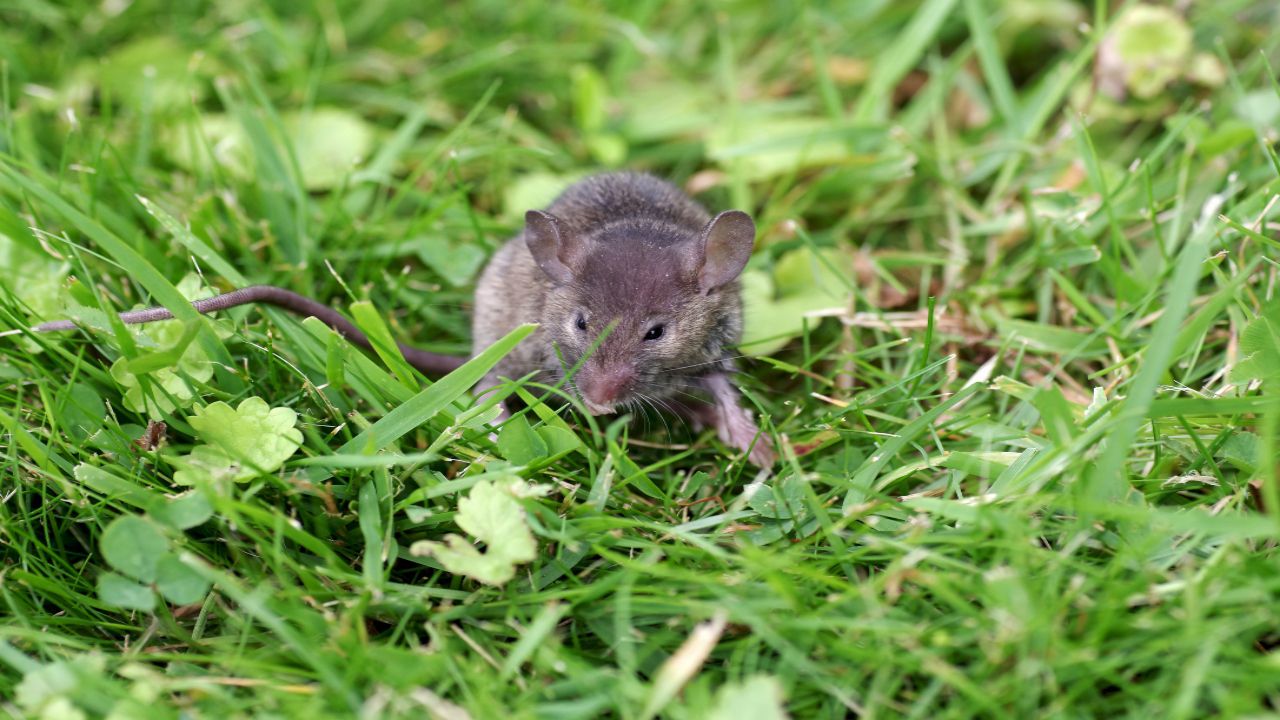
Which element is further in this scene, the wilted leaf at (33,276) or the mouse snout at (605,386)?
the wilted leaf at (33,276)

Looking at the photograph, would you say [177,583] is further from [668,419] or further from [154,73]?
[154,73]

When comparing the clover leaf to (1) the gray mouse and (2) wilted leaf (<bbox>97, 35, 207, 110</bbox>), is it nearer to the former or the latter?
(1) the gray mouse

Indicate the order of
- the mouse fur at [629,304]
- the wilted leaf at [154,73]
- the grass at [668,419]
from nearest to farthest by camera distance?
1. the grass at [668,419]
2. the mouse fur at [629,304]
3. the wilted leaf at [154,73]

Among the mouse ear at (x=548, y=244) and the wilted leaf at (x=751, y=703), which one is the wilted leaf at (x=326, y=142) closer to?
the mouse ear at (x=548, y=244)

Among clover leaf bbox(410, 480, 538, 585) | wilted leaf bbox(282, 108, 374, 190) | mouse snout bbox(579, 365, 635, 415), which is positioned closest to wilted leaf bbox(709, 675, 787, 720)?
clover leaf bbox(410, 480, 538, 585)

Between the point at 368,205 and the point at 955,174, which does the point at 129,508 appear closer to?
the point at 368,205

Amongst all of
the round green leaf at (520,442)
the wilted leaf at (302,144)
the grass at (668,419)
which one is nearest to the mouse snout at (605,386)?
the grass at (668,419)

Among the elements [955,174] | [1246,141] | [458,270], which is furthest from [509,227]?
[1246,141]
